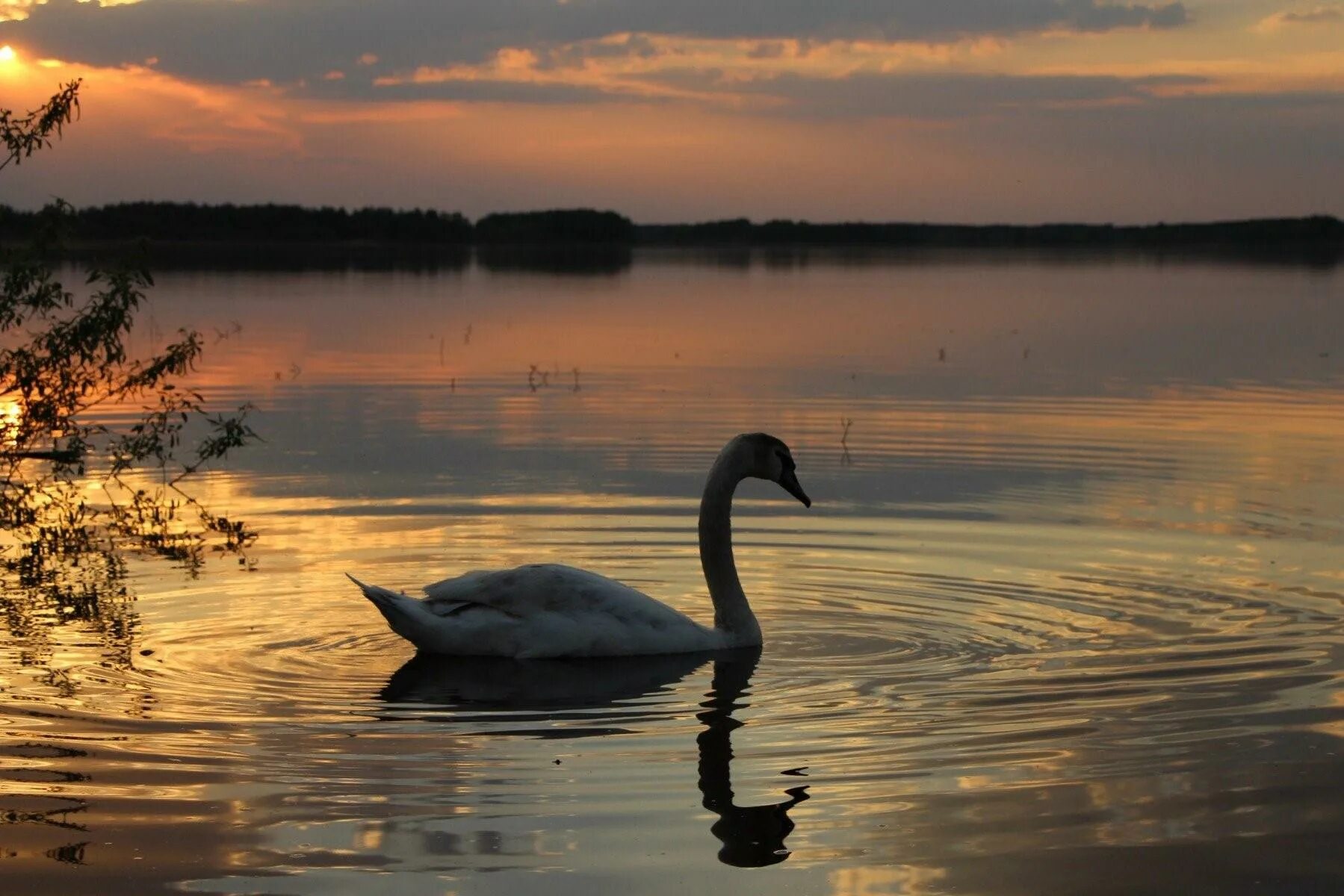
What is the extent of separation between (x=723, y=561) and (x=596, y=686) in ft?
5.53

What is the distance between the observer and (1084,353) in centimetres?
3306

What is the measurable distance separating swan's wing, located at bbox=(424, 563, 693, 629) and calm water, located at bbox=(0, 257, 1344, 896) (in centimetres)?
34

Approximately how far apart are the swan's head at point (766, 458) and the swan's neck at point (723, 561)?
0.28ft

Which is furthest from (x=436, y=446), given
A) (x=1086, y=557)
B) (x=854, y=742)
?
(x=854, y=742)

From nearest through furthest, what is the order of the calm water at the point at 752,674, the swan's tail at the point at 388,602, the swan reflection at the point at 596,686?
1. the calm water at the point at 752,674
2. the swan reflection at the point at 596,686
3. the swan's tail at the point at 388,602

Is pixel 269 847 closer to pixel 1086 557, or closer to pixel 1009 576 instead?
pixel 1009 576

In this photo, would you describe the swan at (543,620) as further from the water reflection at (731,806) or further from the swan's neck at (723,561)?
the water reflection at (731,806)

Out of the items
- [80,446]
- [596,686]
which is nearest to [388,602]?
[596,686]

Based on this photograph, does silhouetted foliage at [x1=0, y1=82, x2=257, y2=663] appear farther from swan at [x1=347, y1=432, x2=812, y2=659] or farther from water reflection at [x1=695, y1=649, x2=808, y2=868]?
water reflection at [x1=695, y1=649, x2=808, y2=868]

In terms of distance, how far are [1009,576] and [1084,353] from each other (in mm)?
20640

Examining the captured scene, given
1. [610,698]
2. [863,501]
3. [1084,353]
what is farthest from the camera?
[1084,353]

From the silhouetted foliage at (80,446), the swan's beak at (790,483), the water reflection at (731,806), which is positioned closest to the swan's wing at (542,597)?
the water reflection at (731,806)

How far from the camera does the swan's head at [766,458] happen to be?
1222 centimetres

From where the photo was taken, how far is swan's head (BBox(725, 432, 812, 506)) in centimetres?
1222
